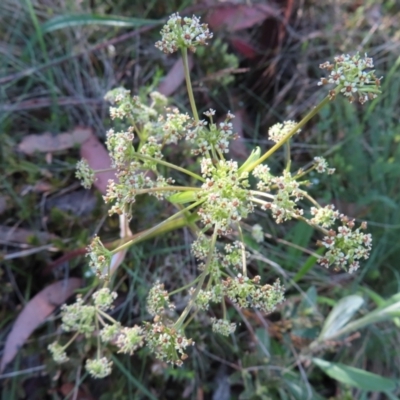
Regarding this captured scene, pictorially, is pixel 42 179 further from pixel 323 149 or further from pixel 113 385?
pixel 323 149

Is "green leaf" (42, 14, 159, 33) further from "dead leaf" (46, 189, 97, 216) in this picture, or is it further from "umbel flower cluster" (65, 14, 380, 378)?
"umbel flower cluster" (65, 14, 380, 378)

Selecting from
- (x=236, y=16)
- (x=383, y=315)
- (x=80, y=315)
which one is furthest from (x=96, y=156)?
(x=383, y=315)

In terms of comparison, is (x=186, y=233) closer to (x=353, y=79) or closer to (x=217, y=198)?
(x=217, y=198)

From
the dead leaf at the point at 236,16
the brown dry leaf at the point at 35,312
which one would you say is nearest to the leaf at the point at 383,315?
the brown dry leaf at the point at 35,312

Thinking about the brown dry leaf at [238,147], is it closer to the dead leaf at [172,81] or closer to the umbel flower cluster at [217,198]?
the dead leaf at [172,81]

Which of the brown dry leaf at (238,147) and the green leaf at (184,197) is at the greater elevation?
the brown dry leaf at (238,147)

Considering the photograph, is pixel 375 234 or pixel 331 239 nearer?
pixel 331 239

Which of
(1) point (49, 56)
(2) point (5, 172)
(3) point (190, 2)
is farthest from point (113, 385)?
(3) point (190, 2)
